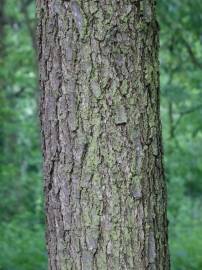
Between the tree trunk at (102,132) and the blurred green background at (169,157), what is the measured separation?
12.6 feet

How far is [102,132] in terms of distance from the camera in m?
2.58

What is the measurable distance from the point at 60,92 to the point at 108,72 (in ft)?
0.70

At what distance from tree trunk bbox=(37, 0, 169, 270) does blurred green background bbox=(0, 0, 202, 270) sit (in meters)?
3.84

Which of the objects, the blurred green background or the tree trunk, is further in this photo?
the blurred green background

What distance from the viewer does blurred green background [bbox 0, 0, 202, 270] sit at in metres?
7.22

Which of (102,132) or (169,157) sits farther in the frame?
(169,157)

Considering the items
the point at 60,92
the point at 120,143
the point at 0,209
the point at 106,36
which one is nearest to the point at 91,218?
the point at 120,143

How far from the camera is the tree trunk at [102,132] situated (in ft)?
8.47

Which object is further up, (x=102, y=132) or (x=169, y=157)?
(x=169, y=157)

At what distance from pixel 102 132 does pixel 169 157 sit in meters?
10.4

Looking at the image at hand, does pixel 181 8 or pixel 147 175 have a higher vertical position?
pixel 181 8

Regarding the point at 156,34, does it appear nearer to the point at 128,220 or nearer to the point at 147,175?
the point at 147,175

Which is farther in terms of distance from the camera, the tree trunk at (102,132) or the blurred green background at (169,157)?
the blurred green background at (169,157)

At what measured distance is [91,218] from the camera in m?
2.60
